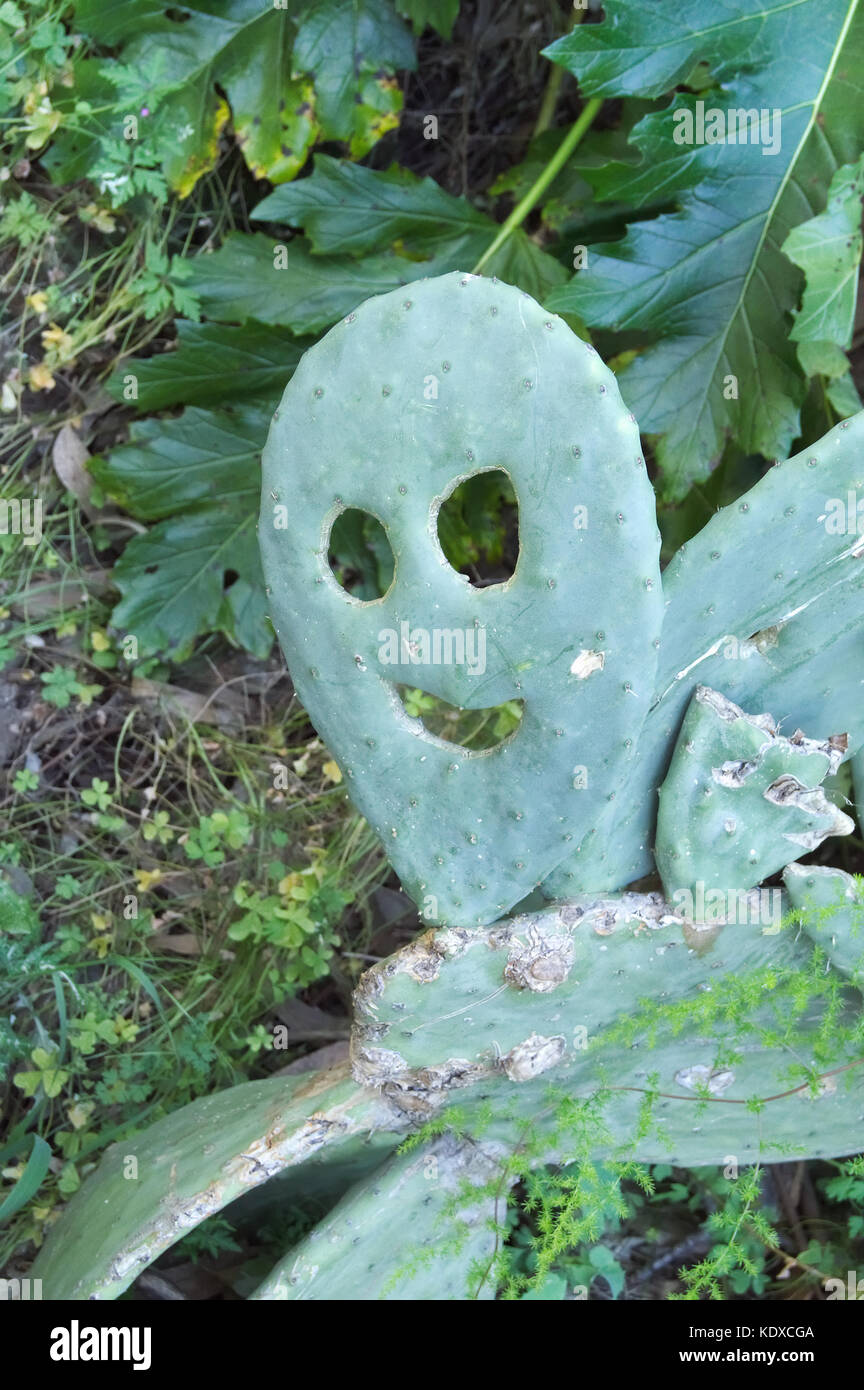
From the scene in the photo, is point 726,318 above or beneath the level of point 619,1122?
above

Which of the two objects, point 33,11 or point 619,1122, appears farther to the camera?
point 33,11

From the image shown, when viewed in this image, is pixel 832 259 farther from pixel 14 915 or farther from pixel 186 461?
pixel 14 915

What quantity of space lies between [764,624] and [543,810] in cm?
38

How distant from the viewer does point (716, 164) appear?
195 centimetres

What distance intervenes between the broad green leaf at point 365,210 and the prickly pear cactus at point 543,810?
93 centimetres

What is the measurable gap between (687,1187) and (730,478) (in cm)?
133

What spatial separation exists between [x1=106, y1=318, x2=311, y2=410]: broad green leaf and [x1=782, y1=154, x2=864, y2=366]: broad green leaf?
3.00 feet

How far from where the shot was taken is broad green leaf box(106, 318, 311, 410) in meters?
2.21

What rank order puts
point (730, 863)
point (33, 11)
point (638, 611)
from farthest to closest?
point (33, 11) < point (730, 863) < point (638, 611)

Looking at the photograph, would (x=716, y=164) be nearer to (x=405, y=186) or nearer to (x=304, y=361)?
(x=405, y=186)

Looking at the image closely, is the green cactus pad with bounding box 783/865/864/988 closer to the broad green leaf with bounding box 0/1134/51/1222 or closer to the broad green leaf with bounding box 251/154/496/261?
the broad green leaf with bounding box 0/1134/51/1222

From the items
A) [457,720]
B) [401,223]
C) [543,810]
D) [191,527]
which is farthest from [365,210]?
[543,810]
